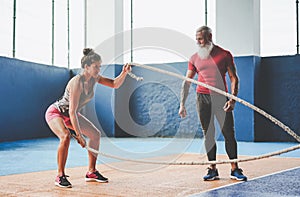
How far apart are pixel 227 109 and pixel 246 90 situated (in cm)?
614

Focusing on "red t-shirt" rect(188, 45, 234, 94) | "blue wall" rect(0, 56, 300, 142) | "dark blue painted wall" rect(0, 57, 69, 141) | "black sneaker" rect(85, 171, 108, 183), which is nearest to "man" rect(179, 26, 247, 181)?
"red t-shirt" rect(188, 45, 234, 94)

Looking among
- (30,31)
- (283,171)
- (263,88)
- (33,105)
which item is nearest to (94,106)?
(33,105)

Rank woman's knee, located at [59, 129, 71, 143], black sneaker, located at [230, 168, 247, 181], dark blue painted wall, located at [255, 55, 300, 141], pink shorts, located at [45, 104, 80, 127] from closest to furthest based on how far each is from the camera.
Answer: woman's knee, located at [59, 129, 71, 143]
pink shorts, located at [45, 104, 80, 127]
black sneaker, located at [230, 168, 247, 181]
dark blue painted wall, located at [255, 55, 300, 141]

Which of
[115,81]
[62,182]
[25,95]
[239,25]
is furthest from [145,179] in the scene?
[25,95]

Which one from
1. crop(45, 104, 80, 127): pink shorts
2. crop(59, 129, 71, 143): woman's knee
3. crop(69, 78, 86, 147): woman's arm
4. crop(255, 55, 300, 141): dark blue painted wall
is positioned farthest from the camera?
crop(255, 55, 300, 141): dark blue painted wall

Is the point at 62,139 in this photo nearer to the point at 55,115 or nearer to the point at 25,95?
the point at 55,115

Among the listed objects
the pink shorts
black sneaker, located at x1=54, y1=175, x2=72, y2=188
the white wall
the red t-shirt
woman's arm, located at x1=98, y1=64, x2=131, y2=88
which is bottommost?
black sneaker, located at x1=54, y1=175, x2=72, y2=188

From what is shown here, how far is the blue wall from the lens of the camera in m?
9.76

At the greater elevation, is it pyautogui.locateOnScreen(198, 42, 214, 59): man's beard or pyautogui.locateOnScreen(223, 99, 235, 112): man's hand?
pyautogui.locateOnScreen(198, 42, 214, 59): man's beard

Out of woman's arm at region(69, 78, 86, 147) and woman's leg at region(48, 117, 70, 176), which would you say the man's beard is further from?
woman's leg at region(48, 117, 70, 176)

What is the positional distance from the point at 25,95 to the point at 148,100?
305 cm

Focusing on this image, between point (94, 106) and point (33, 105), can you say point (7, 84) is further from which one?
point (94, 106)

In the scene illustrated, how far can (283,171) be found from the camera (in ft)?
15.6

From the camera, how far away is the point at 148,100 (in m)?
11.3
